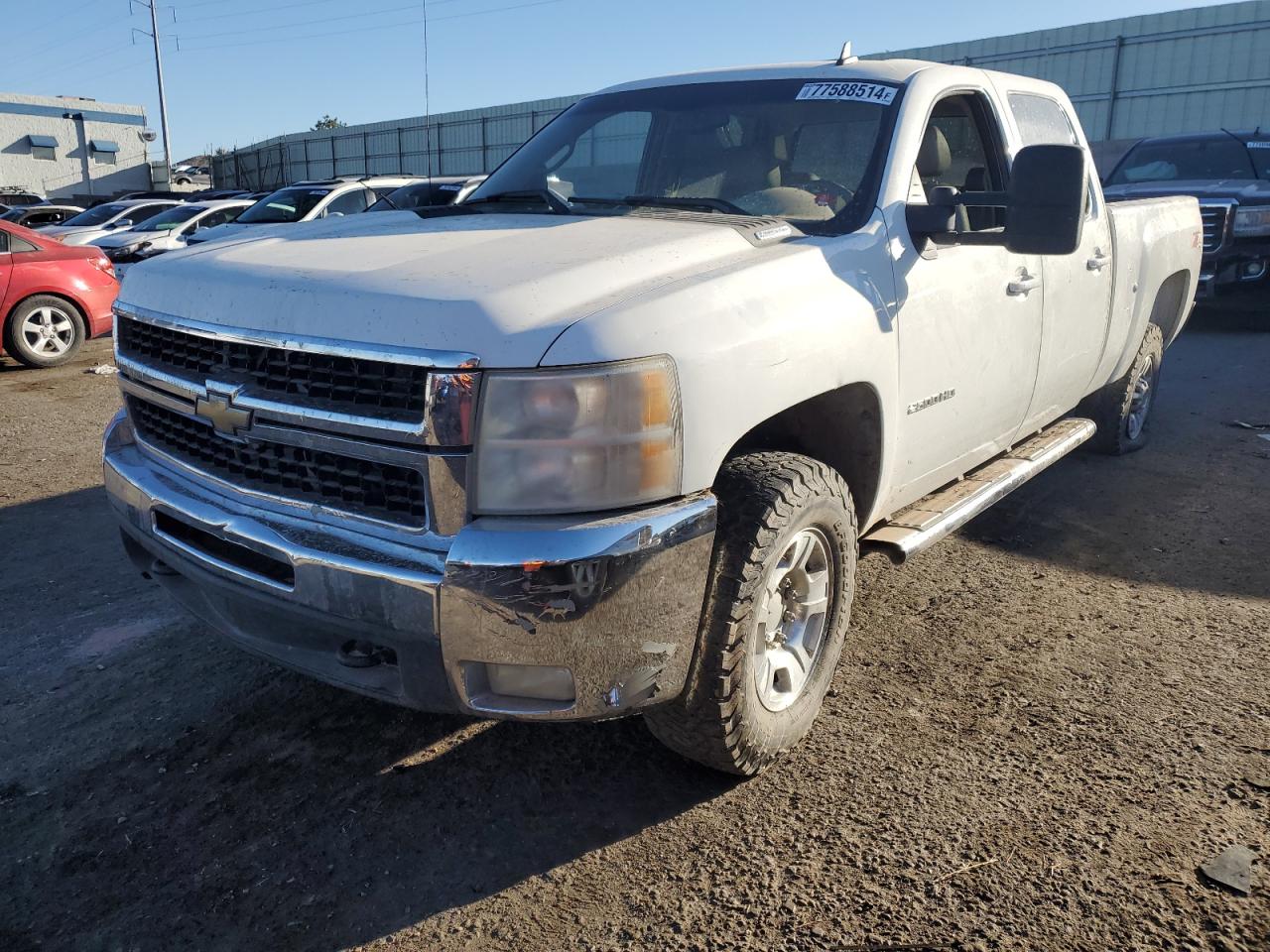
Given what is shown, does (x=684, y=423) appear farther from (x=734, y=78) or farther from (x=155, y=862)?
(x=734, y=78)

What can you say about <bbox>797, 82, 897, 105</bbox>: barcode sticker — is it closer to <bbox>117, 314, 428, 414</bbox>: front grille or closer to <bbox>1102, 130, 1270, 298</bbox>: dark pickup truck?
<bbox>117, 314, 428, 414</bbox>: front grille

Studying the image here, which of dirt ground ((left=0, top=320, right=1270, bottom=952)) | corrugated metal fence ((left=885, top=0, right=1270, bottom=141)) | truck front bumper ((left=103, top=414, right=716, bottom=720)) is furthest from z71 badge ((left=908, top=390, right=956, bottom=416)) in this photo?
corrugated metal fence ((left=885, top=0, right=1270, bottom=141))

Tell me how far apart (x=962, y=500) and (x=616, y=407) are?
193cm

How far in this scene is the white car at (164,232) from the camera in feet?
46.0

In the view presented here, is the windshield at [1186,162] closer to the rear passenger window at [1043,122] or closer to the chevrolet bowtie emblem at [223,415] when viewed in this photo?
the rear passenger window at [1043,122]

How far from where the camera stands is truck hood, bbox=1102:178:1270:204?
33.4ft

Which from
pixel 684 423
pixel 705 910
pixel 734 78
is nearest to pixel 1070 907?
pixel 705 910

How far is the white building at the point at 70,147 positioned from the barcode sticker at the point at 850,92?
→ 50.8 metres

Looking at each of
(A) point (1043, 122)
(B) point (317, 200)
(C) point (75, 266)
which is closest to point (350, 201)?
(B) point (317, 200)

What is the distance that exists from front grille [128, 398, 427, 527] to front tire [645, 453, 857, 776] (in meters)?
0.77

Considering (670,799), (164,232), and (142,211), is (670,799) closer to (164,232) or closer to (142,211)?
(164,232)

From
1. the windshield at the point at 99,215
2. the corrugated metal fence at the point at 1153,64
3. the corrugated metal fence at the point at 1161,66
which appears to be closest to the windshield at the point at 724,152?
the corrugated metal fence at the point at 1153,64

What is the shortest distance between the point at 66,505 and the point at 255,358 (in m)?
3.55

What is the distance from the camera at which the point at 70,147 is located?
163 feet
